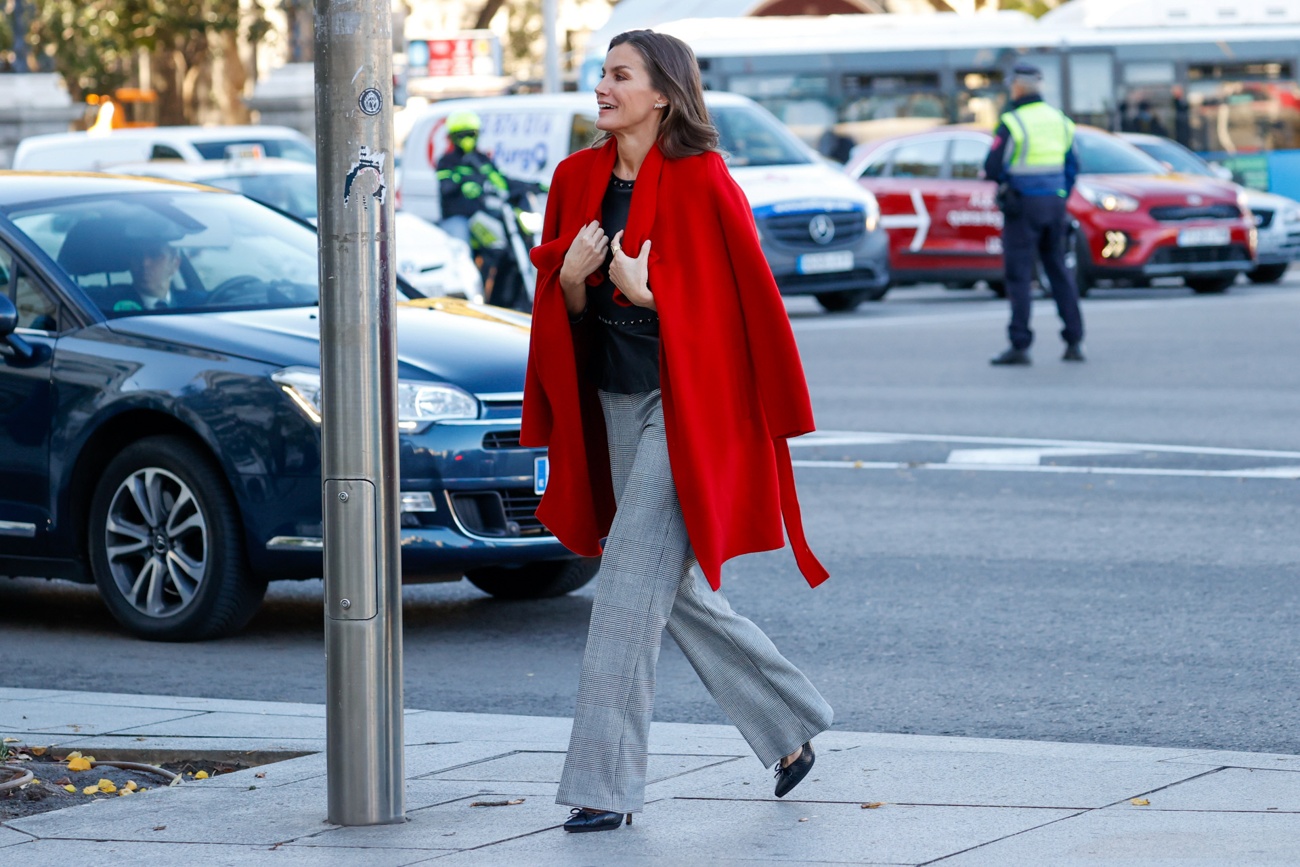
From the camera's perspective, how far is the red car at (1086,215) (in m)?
22.0

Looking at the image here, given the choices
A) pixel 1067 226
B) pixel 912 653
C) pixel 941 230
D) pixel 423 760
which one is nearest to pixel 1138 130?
pixel 941 230

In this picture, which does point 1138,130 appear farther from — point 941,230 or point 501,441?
point 501,441

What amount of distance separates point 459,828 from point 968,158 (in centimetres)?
1865

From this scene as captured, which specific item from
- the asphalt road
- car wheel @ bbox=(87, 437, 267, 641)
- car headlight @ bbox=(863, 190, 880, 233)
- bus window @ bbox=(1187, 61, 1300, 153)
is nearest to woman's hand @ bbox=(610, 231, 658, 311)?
the asphalt road

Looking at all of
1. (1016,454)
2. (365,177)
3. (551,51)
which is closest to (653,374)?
(365,177)

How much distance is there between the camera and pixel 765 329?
461 cm

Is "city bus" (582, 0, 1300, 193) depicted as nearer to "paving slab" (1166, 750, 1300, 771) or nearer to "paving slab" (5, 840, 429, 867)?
"paving slab" (1166, 750, 1300, 771)

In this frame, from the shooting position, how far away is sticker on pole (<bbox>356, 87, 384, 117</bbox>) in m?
4.54

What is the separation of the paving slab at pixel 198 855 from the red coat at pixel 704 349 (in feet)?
2.86

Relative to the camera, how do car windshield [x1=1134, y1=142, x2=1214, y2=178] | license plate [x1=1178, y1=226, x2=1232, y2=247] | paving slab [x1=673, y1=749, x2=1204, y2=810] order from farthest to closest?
1. car windshield [x1=1134, y1=142, x2=1214, y2=178]
2. license plate [x1=1178, y1=226, x2=1232, y2=247]
3. paving slab [x1=673, y1=749, x2=1204, y2=810]

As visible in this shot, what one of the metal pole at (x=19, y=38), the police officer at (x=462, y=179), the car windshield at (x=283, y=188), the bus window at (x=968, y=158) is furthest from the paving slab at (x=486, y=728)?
the metal pole at (x=19, y=38)

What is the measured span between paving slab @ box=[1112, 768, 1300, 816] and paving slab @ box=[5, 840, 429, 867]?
59.8 inches

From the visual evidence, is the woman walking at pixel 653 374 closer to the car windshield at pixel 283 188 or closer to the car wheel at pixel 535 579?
the car wheel at pixel 535 579

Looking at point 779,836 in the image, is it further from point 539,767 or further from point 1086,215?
point 1086,215
